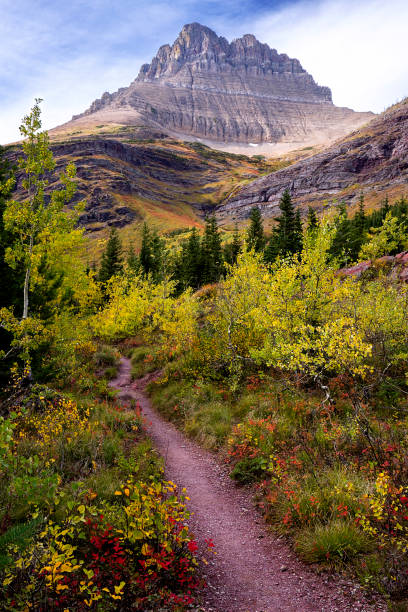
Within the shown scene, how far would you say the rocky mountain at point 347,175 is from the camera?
126438mm

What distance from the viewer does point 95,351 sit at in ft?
70.7

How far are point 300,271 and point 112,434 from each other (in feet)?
28.4

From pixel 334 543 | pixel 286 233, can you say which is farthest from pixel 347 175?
pixel 334 543

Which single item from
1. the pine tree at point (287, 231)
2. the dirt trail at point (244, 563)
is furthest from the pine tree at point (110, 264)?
the dirt trail at point (244, 563)

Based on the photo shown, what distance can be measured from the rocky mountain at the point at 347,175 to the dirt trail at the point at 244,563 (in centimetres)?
12653

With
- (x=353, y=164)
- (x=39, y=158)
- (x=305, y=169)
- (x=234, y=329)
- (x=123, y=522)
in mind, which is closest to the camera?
(x=123, y=522)

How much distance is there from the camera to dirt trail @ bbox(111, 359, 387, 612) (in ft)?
15.3

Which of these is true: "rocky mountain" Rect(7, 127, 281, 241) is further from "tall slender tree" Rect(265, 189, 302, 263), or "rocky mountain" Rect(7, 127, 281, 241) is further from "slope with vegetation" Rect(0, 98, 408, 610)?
"slope with vegetation" Rect(0, 98, 408, 610)

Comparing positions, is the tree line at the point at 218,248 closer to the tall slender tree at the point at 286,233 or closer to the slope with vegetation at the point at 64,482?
the tall slender tree at the point at 286,233

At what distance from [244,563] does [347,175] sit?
165 m

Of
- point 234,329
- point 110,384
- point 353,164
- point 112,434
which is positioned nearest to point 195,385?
point 234,329

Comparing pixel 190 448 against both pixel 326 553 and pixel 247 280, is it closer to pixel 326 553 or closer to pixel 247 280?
pixel 326 553

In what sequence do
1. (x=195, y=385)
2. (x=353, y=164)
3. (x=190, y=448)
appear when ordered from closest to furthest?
(x=190, y=448)
(x=195, y=385)
(x=353, y=164)

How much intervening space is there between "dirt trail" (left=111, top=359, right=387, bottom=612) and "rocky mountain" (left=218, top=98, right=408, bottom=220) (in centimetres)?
12653
